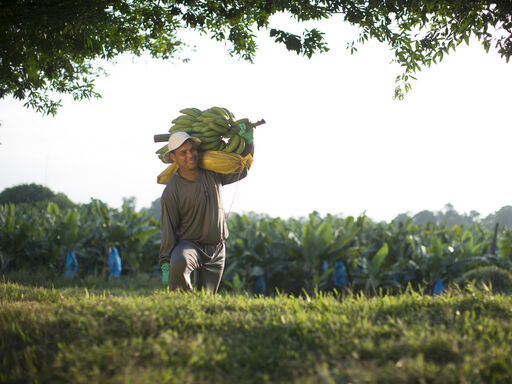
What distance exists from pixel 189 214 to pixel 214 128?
107 centimetres

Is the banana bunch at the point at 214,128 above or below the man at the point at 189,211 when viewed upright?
above

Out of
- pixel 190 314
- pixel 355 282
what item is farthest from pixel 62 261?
pixel 190 314

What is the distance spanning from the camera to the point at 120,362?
120 inches

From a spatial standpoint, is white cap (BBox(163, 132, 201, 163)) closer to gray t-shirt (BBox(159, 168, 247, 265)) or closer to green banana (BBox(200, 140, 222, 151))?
green banana (BBox(200, 140, 222, 151))

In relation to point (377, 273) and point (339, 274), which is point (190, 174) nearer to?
point (339, 274)

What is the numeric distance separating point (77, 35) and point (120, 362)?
5.70m

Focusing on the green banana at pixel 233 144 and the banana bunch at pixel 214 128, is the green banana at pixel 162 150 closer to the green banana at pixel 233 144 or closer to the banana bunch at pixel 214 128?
the banana bunch at pixel 214 128

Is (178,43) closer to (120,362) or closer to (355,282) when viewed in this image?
(355,282)

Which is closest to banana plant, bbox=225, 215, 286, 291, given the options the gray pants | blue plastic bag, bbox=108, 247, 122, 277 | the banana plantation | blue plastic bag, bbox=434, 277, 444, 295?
the banana plantation

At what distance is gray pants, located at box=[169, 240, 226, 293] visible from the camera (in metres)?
4.96

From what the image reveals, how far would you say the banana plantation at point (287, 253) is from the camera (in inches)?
371

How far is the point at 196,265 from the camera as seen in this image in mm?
5176

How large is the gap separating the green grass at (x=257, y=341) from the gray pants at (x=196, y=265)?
0.55 m

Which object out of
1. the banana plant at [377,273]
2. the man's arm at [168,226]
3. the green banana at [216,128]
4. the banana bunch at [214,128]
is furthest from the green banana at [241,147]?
the banana plant at [377,273]
